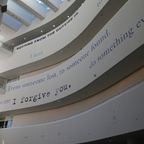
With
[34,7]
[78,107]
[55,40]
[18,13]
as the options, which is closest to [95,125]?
[78,107]

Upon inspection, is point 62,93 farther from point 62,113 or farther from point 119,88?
point 119,88

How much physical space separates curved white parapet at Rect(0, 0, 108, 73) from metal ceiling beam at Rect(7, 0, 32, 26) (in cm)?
266

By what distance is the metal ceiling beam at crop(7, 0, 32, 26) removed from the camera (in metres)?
20.0

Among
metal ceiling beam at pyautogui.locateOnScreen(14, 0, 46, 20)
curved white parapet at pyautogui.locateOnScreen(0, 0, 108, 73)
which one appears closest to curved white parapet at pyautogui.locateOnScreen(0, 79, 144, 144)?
curved white parapet at pyautogui.locateOnScreen(0, 0, 108, 73)

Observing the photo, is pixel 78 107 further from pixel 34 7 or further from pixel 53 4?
pixel 34 7

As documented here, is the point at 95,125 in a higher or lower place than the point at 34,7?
lower

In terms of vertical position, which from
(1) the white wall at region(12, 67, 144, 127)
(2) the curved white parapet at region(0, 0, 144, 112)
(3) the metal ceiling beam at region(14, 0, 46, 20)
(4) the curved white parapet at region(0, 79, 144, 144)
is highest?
(3) the metal ceiling beam at region(14, 0, 46, 20)

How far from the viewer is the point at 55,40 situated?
18625 millimetres

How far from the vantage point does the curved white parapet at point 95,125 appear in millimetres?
8617

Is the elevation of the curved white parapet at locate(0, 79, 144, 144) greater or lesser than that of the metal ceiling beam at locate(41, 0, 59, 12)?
lesser

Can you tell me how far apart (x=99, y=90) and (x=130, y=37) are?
512 cm

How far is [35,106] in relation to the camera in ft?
57.5

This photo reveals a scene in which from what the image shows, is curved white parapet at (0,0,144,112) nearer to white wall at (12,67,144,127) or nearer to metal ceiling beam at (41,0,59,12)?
white wall at (12,67,144,127)

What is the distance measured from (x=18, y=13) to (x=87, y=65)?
37.5ft
